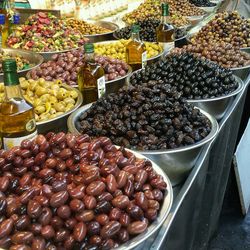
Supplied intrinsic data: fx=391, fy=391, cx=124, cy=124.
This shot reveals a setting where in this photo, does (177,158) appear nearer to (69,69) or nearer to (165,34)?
(69,69)

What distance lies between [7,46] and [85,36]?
1.83 feet

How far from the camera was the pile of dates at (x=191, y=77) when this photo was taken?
172 cm

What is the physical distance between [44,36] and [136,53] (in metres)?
0.66

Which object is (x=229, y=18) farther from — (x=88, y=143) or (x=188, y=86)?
(x=88, y=143)

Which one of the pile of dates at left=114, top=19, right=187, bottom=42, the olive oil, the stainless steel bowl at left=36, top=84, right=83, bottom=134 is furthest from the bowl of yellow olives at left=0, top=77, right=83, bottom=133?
the pile of dates at left=114, top=19, right=187, bottom=42

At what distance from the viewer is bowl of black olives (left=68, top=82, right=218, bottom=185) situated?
1282mm

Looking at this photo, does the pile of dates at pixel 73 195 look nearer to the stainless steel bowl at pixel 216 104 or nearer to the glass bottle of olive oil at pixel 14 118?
the glass bottle of olive oil at pixel 14 118

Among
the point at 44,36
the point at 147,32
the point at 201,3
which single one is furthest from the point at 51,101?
the point at 201,3

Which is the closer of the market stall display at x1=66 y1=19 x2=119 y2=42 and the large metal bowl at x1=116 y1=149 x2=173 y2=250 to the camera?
the large metal bowl at x1=116 y1=149 x2=173 y2=250

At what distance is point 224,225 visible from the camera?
237 cm

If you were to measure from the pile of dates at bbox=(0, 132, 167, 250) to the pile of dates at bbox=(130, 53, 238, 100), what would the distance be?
678mm

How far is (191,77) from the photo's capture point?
179cm

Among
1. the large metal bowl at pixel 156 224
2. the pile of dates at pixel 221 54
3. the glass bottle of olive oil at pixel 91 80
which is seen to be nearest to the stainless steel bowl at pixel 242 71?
the pile of dates at pixel 221 54

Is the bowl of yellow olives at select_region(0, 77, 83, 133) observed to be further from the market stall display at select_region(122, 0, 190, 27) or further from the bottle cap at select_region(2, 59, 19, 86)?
the market stall display at select_region(122, 0, 190, 27)
